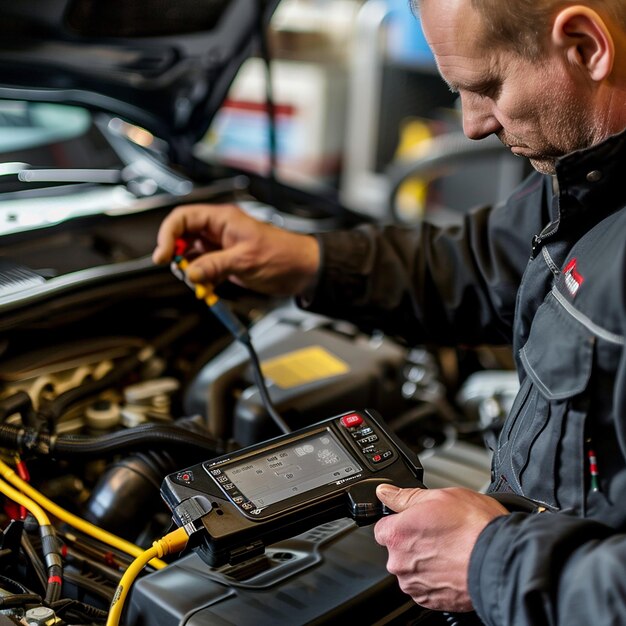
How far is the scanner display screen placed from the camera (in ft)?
3.06

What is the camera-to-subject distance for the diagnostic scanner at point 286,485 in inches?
35.0

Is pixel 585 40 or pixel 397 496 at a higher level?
pixel 585 40

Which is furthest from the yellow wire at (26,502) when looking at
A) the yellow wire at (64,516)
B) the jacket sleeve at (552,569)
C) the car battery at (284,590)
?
the jacket sleeve at (552,569)

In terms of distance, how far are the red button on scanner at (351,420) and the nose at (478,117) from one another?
1.16 feet

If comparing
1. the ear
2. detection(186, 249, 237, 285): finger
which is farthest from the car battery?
the ear

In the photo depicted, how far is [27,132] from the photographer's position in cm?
154

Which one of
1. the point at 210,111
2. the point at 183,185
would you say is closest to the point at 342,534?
the point at 183,185

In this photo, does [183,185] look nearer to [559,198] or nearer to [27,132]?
[27,132]

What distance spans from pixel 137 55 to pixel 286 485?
89 centimetres

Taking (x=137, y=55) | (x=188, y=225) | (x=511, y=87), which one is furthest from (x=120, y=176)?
(x=511, y=87)

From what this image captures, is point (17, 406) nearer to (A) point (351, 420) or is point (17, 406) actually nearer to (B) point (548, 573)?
(A) point (351, 420)

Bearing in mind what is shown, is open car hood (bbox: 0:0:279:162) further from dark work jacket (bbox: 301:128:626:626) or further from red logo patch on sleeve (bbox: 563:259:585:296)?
red logo patch on sleeve (bbox: 563:259:585:296)

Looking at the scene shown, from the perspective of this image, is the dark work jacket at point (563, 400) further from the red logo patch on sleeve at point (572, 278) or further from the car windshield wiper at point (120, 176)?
the car windshield wiper at point (120, 176)

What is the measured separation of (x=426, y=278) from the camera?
53.3 inches
